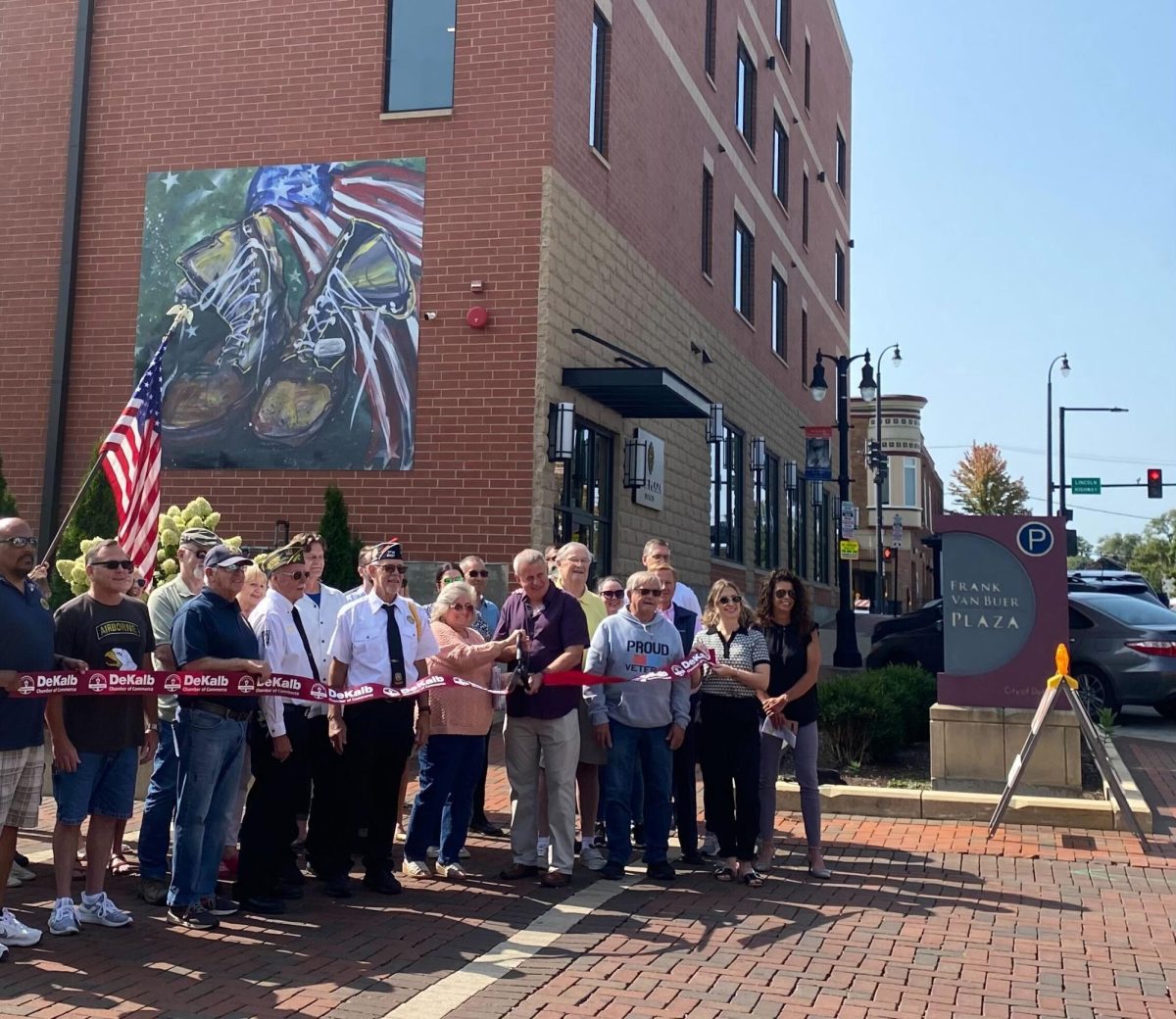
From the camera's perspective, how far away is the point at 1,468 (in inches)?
651

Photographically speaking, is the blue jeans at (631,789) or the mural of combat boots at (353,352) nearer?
the blue jeans at (631,789)

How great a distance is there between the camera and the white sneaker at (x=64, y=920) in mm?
6266

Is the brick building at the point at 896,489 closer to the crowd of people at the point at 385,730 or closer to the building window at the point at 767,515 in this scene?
the building window at the point at 767,515

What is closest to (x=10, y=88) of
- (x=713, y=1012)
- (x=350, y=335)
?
(x=350, y=335)

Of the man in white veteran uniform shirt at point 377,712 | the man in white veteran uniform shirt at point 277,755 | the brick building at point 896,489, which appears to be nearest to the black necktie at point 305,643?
the man in white veteran uniform shirt at point 277,755

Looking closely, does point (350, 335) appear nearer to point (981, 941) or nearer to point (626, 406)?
point (626, 406)

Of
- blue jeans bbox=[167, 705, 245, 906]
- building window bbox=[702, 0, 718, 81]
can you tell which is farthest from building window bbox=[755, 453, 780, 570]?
blue jeans bbox=[167, 705, 245, 906]

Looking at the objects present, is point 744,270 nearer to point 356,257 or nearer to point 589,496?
point 589,496

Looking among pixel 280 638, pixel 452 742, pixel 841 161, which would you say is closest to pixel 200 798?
pixel 280 638

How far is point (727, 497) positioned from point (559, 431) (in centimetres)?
1006

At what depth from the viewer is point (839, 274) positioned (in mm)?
40500

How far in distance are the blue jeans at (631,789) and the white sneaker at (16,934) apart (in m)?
3.38

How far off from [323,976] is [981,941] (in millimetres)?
3298

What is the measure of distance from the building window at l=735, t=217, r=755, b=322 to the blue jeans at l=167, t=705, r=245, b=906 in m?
20.1
